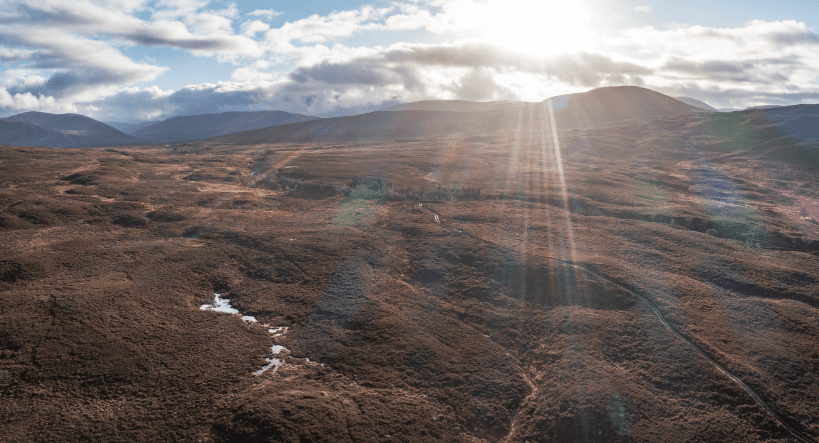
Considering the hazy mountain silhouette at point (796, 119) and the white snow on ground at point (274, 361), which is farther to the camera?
the hazy mountain silhouette at point (796, 119)

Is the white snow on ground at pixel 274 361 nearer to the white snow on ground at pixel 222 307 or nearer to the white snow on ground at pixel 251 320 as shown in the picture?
the white snow on ground at pixel 251 320

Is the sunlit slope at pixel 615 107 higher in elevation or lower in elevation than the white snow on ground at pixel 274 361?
higher

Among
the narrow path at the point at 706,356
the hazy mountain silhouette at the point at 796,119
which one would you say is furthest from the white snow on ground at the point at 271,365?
the hazy mountain silhouette at the point at 796,119

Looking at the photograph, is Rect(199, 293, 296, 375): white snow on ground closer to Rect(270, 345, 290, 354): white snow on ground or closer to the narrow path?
Rect(270, 345, 290, 354): white snow on ground

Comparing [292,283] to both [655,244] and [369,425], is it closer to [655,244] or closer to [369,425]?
[369,425]

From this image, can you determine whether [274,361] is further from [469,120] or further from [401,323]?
[469,120]

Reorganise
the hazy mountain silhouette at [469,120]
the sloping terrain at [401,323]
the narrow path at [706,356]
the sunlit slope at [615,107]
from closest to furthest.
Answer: the sloping terrain at [401,323]
the narrow path at [706,356]
the hazy mountain silhouette at [469,120]
the sunlit slope at [615,107]
